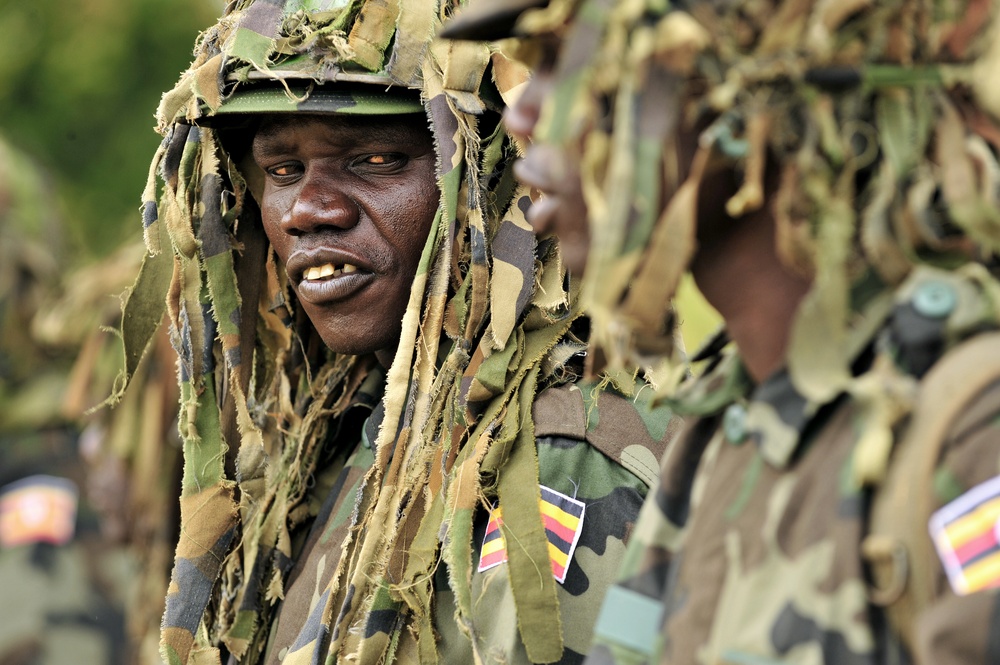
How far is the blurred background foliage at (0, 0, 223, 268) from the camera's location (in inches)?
502

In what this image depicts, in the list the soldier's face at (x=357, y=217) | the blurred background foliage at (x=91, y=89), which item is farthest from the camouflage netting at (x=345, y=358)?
the blurred background foliage at (x=91, y=89)

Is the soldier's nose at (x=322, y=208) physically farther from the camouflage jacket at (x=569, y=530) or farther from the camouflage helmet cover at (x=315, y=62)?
the camouflage jacket at (x=569, y=530)

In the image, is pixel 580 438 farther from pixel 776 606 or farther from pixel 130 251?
pixel 130 251

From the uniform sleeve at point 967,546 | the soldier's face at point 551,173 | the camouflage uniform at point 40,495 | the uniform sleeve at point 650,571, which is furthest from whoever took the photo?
the camouflage uniform at point 40,495

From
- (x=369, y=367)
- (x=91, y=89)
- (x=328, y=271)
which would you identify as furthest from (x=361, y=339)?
(x=91, y=89)

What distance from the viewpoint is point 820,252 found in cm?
162

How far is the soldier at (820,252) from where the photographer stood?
1.49 m

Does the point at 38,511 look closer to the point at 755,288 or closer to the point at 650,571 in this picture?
the point at 650,571

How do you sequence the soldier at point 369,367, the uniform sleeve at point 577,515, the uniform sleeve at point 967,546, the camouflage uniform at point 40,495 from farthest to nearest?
the camouflage uniform at point 40,495 < the soldier at point 369,367 < the uniform sleeve at point 577,515 < the uniform sleeve at point 967,546

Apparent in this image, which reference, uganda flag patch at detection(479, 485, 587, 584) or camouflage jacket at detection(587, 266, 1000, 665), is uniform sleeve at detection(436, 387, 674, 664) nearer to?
uganda flag patch at detection(479, 485, 587, 584)

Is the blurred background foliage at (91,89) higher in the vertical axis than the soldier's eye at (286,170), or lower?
lower

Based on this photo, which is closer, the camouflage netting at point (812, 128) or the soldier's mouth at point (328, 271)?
the camouflage netting at point (812, 128)

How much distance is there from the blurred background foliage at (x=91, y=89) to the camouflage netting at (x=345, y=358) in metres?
9.55

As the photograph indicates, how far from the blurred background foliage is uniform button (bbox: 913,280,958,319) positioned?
38.7ft
